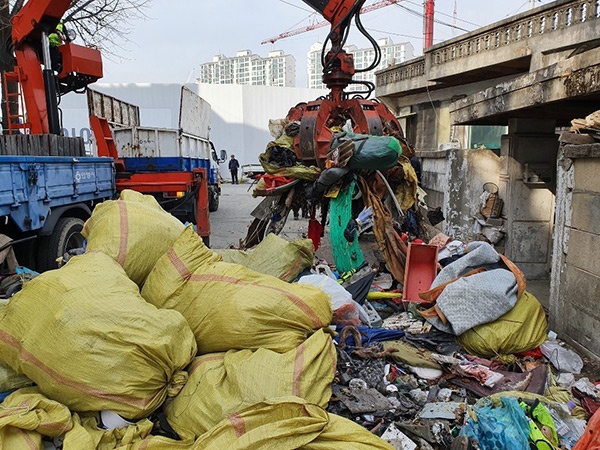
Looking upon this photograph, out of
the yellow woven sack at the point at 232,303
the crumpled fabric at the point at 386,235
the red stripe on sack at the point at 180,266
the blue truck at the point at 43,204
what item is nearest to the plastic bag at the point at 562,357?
the crumpled fabric at the point at 386,235

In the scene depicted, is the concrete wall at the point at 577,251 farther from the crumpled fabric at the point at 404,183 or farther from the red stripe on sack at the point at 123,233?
the red stripe on sack at the point at 123,233

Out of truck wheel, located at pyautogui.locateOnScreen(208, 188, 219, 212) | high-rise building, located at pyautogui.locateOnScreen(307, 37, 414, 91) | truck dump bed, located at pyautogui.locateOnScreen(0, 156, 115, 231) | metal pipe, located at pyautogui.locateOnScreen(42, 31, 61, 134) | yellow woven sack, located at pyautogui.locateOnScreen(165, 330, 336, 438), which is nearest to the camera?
yellow woven sack, located at pyautogui.locateOnScreen(165, 330, 336, 438)

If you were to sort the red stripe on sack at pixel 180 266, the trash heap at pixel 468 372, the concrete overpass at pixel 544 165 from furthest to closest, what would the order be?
1. the concrete overpass at pixel 544 165
2. the red stripe on sack at pixel 180 266
3. the trash heap at pixel 468 372

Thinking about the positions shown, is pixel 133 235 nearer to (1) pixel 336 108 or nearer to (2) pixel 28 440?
(2) pixel 28 440

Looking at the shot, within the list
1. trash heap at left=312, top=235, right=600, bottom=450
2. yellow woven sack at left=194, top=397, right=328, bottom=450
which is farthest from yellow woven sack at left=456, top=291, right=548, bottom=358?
yellow woven sack at left=194, top=397, right=328, bottom=450

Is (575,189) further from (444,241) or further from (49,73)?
(49,73)

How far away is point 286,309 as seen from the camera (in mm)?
2229

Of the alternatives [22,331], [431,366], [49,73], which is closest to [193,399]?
[22,331]

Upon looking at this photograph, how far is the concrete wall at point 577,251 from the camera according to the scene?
2852mm

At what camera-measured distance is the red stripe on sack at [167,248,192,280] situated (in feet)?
7.94

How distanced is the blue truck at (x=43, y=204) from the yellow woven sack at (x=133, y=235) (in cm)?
135

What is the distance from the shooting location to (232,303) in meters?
2.21

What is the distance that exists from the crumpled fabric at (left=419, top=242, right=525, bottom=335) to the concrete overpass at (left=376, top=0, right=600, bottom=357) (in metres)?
0.47

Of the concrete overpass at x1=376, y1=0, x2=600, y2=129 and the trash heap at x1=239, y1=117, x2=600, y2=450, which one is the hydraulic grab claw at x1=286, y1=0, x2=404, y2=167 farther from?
the concrete overpass at x1=376, y1=0, x2=600, y2=129
